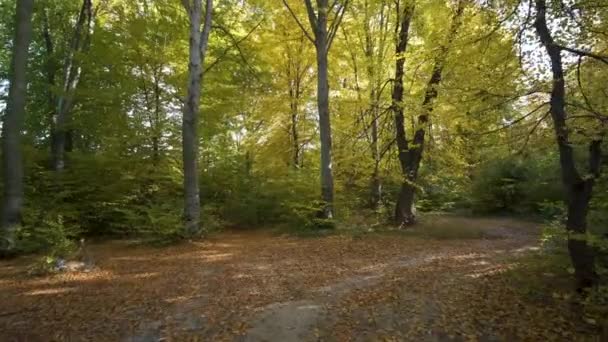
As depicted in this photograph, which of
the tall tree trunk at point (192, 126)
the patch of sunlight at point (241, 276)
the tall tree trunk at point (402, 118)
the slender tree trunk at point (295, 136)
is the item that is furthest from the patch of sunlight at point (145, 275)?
the slender tree trunk at point (295, 136)

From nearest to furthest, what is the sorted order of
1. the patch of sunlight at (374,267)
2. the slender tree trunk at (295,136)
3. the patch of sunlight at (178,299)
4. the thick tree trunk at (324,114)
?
the patch of sunlight at (178,299)
the patch of sunlight at (374,267)
the thick tree trunk at (324,114)
the slender tree trunk at (295,136)

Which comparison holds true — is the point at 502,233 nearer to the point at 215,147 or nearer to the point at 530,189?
the point at 530,189

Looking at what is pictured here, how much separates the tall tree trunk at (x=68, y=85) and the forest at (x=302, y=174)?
0.08 meters

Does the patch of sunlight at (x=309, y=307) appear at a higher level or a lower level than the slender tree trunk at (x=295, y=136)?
lower

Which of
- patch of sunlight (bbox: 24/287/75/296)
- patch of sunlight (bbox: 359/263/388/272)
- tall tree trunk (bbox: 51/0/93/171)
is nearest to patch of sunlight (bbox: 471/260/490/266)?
patch of sunlight (bbox: 359/263/388/272)

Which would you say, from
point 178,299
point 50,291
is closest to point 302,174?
point 178,299

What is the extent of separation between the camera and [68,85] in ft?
39.9

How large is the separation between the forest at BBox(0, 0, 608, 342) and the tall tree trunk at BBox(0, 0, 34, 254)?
Answer: 38 mm

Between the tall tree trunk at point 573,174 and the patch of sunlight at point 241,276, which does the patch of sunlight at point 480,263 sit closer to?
the tall tree trunk at point 573,174

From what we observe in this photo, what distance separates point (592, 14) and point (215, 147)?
1191 centimetres

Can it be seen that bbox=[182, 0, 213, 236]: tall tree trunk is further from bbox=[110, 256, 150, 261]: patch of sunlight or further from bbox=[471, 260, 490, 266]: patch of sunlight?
bbox=[471, 260, 490, 266]: patch of sunlight

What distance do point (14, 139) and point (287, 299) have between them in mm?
6883

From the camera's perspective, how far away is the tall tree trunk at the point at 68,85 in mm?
11617

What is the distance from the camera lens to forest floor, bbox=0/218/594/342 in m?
4.09
